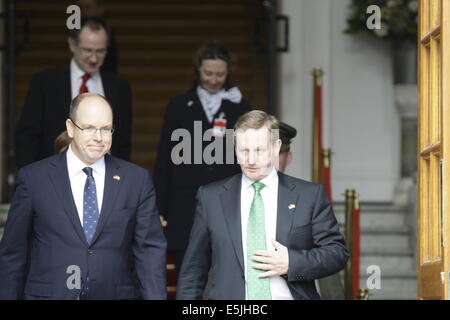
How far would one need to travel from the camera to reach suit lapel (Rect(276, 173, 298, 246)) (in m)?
6.68

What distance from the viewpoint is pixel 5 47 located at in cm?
1061

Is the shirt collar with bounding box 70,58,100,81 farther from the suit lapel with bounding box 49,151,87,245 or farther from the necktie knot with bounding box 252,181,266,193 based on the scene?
the necktie knot with bounding box 252,181,266,193

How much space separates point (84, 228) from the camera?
22.3 ft

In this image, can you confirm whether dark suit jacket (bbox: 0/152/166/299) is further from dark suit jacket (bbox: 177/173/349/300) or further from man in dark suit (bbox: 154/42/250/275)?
man in dark suit (bbox: 154/42/250/275)

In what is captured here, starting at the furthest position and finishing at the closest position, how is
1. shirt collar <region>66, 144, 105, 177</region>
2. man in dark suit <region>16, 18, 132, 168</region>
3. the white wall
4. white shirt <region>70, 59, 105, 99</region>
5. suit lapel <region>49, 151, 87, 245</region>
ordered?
1. the white wall
2. white shirt <region>70, 59, 105, 99</region>
3. man in dark suit <region>16, 18, 132, 168</region>
4. shirt collar <region>66, 144, 105, 177</region>
5. suit lapel <region>49, 151, 87, 245</region>

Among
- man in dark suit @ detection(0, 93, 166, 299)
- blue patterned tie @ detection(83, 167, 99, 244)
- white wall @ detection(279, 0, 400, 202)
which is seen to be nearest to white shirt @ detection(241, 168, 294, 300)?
man in dark suit @ detection(0, 93, 166, 299)

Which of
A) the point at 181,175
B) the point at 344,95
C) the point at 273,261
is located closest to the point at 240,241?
the point at 273,261

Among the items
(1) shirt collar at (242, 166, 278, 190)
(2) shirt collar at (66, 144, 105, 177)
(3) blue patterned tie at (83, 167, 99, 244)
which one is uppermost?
(2) shirt collar at (66, 144, 105, 177)

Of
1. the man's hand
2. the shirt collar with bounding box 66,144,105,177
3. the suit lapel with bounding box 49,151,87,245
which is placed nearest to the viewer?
the man's hand

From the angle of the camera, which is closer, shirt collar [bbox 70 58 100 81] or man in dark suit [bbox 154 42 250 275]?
man in dark suit [bbox 154 42 250 275]

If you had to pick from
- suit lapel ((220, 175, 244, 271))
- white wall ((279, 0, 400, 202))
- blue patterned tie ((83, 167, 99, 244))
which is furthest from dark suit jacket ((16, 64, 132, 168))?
white wall ((279, 0, 400, 202))

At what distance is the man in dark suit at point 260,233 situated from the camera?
21.7 feet

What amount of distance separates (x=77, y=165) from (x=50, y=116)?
6.69ft

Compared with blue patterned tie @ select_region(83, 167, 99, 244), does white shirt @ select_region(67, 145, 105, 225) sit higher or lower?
higher
